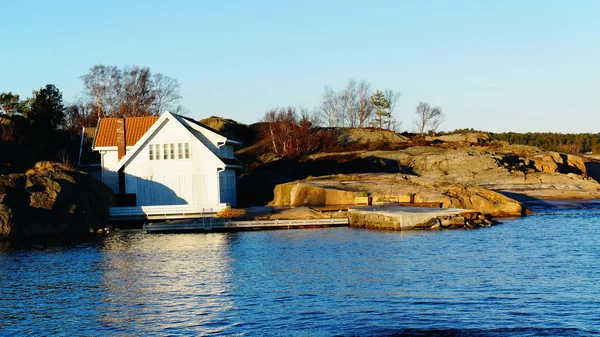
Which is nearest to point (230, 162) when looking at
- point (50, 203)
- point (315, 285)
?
point (50, 203)

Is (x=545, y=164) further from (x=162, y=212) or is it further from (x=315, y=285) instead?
(x=315, y=285)

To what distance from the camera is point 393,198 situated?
50875mm

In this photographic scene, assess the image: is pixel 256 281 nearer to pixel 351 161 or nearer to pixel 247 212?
pixel 247 212

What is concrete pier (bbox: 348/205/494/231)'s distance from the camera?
140 feet

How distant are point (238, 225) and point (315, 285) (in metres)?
21.0

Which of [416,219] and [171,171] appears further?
[171,171]

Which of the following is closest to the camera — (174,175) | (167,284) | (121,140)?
(167,284)

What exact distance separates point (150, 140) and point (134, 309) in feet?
100

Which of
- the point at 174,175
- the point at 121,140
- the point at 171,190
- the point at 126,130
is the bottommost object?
the point at 171,190

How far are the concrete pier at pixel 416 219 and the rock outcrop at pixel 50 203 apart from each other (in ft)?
57.5

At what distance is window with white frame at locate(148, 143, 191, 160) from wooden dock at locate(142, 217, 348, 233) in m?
7.06

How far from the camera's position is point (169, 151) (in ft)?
170

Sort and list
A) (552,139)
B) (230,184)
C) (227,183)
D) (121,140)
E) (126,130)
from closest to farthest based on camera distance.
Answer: (227,183) → (121,140) → (230,184) → (126,130) → (552,139)

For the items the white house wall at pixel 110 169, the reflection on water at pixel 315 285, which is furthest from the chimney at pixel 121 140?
the reflection on water at pixel 315 285
